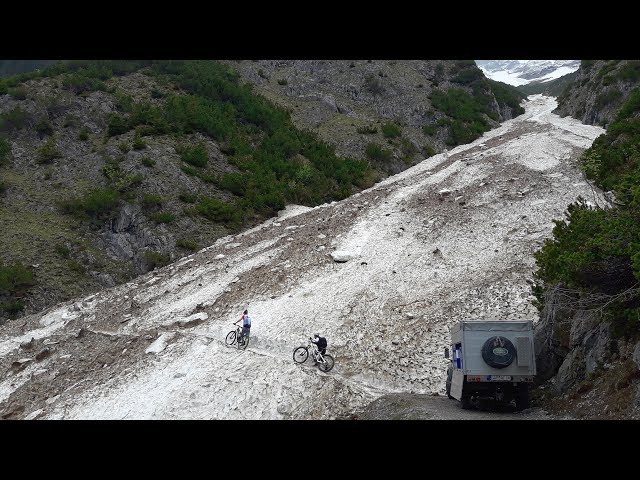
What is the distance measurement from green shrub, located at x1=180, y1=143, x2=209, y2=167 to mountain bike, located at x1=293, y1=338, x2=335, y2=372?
26.9 meters

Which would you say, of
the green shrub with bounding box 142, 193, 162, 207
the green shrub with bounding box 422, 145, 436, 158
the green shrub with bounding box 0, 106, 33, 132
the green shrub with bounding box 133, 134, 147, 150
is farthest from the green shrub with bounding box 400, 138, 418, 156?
the green shrub with bounding box 0, 106, 33, 132

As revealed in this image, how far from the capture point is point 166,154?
39562 millimetres

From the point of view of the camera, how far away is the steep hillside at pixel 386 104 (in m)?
55.1

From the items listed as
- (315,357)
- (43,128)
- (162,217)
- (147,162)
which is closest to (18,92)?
(43,128)

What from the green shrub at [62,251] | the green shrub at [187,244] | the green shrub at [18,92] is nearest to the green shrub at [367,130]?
the green shrub at [187,244]

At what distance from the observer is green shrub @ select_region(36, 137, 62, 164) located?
3812 centimetres

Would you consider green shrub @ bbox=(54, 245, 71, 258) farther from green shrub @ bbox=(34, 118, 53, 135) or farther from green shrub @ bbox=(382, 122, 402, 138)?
green shrub @ bbox=(382, 122, 402, 138)

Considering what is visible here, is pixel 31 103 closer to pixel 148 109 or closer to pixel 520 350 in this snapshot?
pixel 148 109

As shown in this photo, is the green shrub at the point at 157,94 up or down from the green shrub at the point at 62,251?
up

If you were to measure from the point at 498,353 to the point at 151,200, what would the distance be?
90.5 ft

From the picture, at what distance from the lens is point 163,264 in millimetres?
29984

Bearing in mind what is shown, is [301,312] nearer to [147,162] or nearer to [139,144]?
[147,162]

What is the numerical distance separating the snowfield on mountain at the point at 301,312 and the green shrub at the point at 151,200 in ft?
19.2

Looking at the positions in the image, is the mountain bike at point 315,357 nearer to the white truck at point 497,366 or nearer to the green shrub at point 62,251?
the white truck at point 497,366
